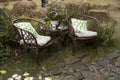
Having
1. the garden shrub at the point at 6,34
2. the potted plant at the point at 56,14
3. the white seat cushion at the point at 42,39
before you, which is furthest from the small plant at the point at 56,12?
the garden shrub at the point at 6,34

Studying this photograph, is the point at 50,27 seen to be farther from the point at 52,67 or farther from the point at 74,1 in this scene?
the point at 74,1

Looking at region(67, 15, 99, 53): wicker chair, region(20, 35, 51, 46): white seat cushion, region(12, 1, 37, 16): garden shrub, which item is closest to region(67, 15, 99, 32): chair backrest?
region(67, 15, 99, 53): wicker chair

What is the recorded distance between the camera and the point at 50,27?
5520 millimetres

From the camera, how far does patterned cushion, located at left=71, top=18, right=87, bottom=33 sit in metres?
5.48

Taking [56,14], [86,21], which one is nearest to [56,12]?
[56,14]

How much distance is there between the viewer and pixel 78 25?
5.52m

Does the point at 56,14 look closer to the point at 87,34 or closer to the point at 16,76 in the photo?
the point at 87,34

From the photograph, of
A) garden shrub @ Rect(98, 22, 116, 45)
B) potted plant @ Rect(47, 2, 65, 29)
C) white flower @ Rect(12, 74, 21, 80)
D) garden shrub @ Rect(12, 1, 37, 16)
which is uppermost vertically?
potted plant @ Rect(47, 2, 65, 29)

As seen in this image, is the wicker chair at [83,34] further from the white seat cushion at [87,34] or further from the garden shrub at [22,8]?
the garden shrub at [22,8]

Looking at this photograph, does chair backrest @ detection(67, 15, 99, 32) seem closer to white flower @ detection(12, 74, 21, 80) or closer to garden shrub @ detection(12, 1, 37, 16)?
white flower @ detection(12, 74, 21, 80)

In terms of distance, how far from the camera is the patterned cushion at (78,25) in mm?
5477

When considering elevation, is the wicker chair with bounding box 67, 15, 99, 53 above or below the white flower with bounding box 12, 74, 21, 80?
above

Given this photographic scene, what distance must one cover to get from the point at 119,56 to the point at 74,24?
47.1 inches

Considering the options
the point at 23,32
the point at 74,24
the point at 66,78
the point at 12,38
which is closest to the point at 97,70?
the point at 66,78
